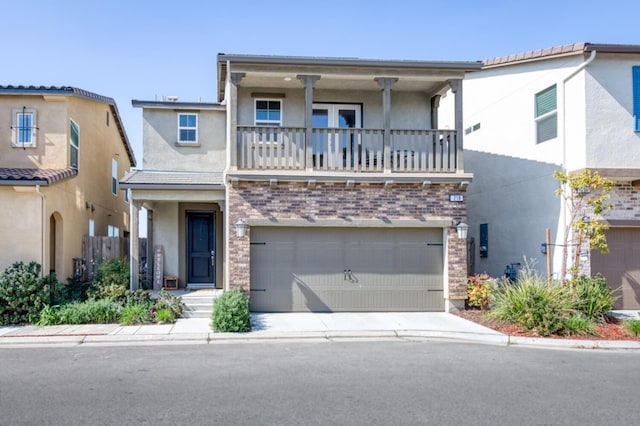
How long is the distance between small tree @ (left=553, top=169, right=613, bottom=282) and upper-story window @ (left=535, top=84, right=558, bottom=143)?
55.4 inches

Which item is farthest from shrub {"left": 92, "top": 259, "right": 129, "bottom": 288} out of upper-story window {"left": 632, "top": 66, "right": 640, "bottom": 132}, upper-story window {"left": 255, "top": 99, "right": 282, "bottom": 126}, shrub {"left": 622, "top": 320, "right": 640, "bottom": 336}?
upper-story window {"left": 632, "top": 66, "right": 640, "bottom": 132}

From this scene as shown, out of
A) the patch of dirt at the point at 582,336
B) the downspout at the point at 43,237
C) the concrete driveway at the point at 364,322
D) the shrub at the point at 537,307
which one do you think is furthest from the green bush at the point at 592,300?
the downspout at the point at 43,237

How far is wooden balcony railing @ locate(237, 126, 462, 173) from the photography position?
12.5m

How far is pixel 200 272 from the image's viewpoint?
582 inches

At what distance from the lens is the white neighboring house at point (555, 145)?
12.1 m

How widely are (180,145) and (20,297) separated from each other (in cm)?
574

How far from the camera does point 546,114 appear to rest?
13305 mm

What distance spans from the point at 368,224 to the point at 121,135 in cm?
1274

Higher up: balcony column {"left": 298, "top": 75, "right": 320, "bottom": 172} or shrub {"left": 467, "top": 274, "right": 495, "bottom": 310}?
balcony column {"left": 298, "top": 75, "right": 320, "bottom": 172}

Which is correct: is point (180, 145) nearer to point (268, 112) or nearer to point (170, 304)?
point (268, 112)

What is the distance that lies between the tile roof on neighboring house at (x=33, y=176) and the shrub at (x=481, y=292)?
10.7 meters

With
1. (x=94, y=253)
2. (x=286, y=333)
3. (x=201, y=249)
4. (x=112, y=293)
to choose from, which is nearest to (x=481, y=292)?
(x=286, y=333)

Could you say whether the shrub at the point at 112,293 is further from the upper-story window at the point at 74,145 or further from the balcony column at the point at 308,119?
the balcony column at the point at 308,119

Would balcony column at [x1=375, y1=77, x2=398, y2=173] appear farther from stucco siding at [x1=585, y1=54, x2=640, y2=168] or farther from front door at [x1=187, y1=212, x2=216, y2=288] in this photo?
front door at [x1=187, y1=212, x2=216, y2=288]
